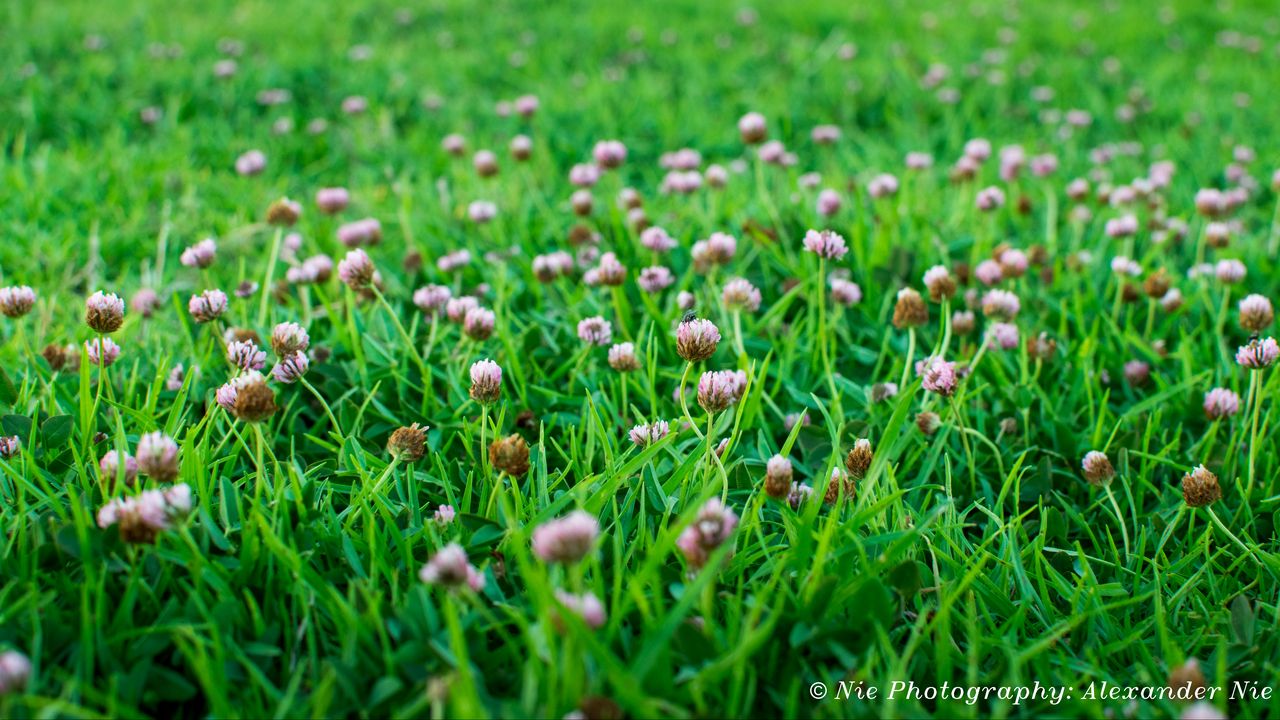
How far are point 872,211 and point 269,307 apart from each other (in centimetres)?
208

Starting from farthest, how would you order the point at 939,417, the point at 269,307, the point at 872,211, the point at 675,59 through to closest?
the point at 675,59, the point at 872,211, the point at 269,307, the point at 939,417

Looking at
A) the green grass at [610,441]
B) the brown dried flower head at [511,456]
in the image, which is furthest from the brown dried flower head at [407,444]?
the brown dried flower head at [511,456]

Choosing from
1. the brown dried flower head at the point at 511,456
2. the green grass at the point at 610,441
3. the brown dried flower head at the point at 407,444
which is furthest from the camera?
the brown dried flower head at the point at 407,444

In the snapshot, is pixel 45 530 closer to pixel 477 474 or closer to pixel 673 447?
pixel 477 474

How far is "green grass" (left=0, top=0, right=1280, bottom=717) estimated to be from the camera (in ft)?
4.55

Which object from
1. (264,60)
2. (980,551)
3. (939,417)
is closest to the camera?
(980,551)

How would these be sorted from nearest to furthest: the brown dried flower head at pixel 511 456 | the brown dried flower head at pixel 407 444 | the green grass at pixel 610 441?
the green grass at pixel 610 441 < the brown dried flower head at pixel 511 456 < the brown dried flower head at pixel 407 444

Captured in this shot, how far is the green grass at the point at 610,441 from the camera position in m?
1.39

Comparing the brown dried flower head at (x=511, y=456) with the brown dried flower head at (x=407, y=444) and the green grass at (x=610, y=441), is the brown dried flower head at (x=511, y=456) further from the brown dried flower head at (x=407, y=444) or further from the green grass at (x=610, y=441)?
the brown dried flower head at (x=407, y=444)

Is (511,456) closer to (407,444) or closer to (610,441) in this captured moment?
(407,444)

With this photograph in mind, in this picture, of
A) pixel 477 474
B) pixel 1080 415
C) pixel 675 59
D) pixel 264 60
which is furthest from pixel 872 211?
pixel 264 60

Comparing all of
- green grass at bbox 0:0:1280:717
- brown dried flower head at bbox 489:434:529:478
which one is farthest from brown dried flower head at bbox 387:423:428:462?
brown dried flower head at bbox 489:434:529:478

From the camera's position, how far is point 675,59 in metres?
5.95

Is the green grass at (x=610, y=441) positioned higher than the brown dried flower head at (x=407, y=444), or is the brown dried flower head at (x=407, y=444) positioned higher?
the brown dried flower head at (x=407, y=444)
